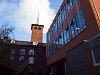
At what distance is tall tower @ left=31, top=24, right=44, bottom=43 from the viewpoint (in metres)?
43.0

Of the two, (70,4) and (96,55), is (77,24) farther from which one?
(96,55)

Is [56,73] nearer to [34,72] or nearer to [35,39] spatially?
[34,72]

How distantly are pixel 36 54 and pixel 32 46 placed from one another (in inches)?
91.2

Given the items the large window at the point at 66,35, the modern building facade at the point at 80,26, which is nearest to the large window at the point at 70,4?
the modern building facade at the point at 80,26

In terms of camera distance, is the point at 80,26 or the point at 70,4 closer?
the point at 80,26

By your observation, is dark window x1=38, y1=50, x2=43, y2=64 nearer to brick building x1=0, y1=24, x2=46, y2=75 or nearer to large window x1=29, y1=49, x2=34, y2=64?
brick building x1=0, y1=24, x2=46, y2=75

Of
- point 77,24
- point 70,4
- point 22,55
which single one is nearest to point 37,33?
point 22,55

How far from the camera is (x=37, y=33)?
43594 mm

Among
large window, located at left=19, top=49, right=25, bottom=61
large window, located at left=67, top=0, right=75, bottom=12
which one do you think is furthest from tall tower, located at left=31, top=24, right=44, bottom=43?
large window, located at left=67, top=0, right=75, bottom=12

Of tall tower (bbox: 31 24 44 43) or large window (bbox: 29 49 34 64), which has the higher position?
tall tower (bbox: 31 24 44 43)

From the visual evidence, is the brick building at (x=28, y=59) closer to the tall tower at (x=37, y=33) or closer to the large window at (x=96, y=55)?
the tall tower at (x=37, y=33)

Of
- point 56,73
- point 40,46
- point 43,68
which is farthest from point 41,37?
point 56,73

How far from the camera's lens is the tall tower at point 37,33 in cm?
4297

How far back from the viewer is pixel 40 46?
3738 centimetres
